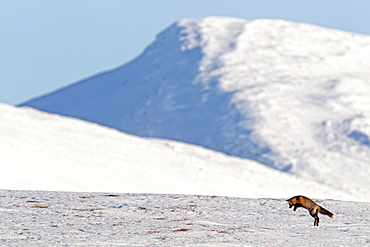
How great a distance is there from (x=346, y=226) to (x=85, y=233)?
3901 millimetres

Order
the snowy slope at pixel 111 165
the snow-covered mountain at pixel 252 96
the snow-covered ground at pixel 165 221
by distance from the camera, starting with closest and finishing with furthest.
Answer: the snow-covered ground at pixel 165 221
the snowy slope at pixel 111 165
the snow-covered mountain at pixel 252 96

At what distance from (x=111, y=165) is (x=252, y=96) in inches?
1789

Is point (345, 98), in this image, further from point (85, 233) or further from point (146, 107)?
point (85, 233)

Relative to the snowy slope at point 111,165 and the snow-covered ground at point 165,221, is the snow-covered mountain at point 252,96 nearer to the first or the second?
the snowy slope at point 111,165

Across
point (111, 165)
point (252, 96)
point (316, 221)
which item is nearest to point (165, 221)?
point (316, 221)

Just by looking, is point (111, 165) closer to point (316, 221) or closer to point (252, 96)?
point (316, 221)

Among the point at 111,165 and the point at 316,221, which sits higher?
the point at 111,165

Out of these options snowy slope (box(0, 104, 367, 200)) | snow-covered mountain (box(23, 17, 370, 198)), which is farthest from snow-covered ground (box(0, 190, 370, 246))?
snow-covered mountain (box(23, 17, 370, 198))

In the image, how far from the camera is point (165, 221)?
1168cm

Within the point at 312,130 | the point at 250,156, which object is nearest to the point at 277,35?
the point at 312,130

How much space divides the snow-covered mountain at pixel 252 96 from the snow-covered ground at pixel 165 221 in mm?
41698

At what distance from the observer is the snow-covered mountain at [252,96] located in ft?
223

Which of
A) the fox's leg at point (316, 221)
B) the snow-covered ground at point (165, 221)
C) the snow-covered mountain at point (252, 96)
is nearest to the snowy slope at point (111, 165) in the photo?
the snow-covered ground at point (165, 221)

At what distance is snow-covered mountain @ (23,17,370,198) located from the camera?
223 ft
